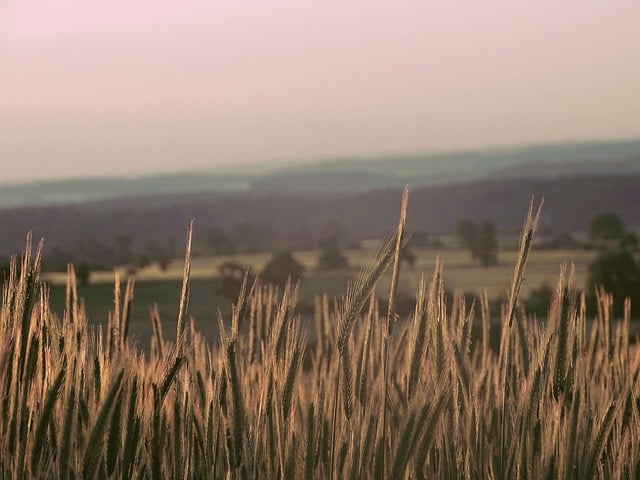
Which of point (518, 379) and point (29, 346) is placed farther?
point (518, 379)

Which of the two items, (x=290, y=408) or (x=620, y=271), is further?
(x=620, y=271)

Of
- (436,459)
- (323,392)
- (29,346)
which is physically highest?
(29,346)

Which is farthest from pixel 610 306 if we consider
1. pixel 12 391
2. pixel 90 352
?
pixel 12 391

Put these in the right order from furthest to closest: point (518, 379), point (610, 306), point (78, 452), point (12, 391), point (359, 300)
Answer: point (610, 306) → point (518, 379) → point (78, 452) → point (12, 391) → point (359, 300)

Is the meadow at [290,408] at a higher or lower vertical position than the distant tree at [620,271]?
higher

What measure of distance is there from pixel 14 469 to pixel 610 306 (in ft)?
7.37

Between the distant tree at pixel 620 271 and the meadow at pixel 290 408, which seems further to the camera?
the distant tree at pixel 620 271

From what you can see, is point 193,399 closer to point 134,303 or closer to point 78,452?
point 78,452

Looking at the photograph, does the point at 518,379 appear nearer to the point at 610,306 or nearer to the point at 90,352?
the point at 610,306

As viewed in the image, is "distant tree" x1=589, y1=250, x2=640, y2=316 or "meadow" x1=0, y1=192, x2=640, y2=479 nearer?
"meadow" x1=0, y1=192, x2=640, y2=479

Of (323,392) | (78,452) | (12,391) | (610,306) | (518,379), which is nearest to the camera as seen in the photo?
(12,391)

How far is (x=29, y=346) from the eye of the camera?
8.34 feet

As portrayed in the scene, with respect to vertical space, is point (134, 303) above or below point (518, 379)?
above

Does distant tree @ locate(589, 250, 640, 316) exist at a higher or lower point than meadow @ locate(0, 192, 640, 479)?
lower
